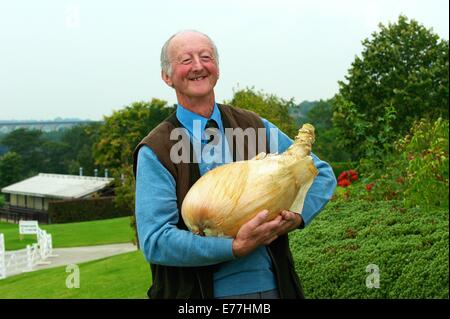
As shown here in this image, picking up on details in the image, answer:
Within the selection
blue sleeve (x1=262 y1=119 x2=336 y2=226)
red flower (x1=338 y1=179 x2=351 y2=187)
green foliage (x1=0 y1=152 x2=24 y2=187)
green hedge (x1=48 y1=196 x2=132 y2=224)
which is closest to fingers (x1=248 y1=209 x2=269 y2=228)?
blue sleeve (x1=262 y1=119 x2=336 y2=226)

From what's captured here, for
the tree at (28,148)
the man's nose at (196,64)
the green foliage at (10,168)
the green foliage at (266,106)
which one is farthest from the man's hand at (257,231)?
the tree at (28,148)

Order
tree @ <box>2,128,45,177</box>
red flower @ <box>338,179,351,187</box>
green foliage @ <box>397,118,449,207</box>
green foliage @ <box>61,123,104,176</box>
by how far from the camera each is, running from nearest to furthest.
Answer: green foliage @ <box>397,118,449,207</box> < red flower @ <box>338,179,351,187</box> < green foliage @ <box>61,123,104,176</box> < tree @ <box>2,128,45,177</box>

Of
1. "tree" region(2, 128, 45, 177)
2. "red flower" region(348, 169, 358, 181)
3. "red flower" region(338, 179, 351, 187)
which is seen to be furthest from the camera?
"tree" region(2, 128, 45, 177)

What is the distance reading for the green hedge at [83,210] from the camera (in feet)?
112

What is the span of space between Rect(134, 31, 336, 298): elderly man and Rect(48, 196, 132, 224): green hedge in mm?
32067

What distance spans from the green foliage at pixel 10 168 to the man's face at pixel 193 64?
46.6m

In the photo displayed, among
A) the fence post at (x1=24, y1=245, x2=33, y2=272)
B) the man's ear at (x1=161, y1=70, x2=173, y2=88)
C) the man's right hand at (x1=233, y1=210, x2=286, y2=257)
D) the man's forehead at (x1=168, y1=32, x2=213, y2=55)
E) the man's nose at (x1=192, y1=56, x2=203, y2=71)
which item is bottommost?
the fence post at (x1=24, y1=245, x2=33, y2=272)

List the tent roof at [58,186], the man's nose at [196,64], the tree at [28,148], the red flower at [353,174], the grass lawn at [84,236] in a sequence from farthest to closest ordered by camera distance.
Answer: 1. the tree at [28,148]
2. the tent roof at [58,186]
3. the grass lawn at [84,236]
4. the red flower at [353,174]
5. the man's nose at [196,64]

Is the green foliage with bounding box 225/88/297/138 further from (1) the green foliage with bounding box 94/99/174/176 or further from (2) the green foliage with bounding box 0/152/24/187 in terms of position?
(2) the green foliage with bounding box 0/152/24/187

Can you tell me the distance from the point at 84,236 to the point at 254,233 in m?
22.9

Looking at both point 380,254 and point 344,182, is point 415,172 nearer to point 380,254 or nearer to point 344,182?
point 380,254

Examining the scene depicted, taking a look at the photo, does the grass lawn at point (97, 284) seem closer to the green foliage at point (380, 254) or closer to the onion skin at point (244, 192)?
the green foliage at point (380, 254)

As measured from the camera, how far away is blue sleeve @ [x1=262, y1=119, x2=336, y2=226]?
2.24 meters
